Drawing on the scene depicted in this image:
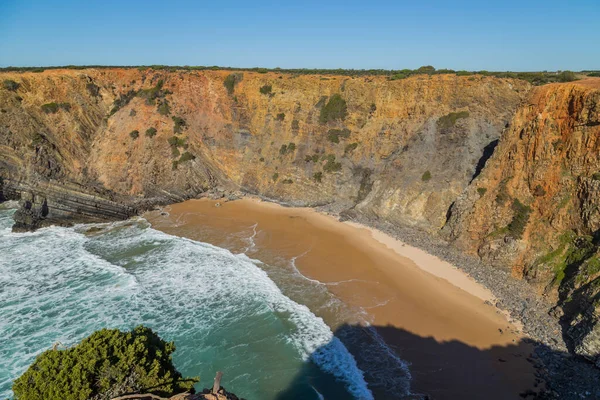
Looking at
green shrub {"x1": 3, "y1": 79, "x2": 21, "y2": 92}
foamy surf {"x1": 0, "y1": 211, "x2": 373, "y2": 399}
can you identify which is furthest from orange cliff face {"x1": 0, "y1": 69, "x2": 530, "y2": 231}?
foamy surf {"x1": 0, "y1": 211, "x2": 373, "y2": 399}

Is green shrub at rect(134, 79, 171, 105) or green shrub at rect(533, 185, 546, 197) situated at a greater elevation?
green shrub at rect(134, 79, 171, 105)

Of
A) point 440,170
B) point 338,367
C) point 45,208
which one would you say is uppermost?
point 440,170

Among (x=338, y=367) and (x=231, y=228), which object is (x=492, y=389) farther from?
(x=231, y=228)

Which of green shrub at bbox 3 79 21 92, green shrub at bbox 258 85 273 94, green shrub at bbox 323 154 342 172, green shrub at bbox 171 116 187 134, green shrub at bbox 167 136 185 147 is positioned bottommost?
green shrub at bbox 323 154 342 172

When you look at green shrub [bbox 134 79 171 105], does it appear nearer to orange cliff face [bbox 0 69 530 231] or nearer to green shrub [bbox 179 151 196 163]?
orange cliff face [bbox 0 69 530 231]

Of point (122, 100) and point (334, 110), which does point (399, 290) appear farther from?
point (122, 100)

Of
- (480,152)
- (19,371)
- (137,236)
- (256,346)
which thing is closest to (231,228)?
(137,236)

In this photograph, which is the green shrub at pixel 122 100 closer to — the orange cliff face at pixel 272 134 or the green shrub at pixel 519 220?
the orange cliff face at pixel 272 134

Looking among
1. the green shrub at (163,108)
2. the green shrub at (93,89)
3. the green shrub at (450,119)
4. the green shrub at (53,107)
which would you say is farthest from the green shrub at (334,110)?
the green shrub at (53,107)
